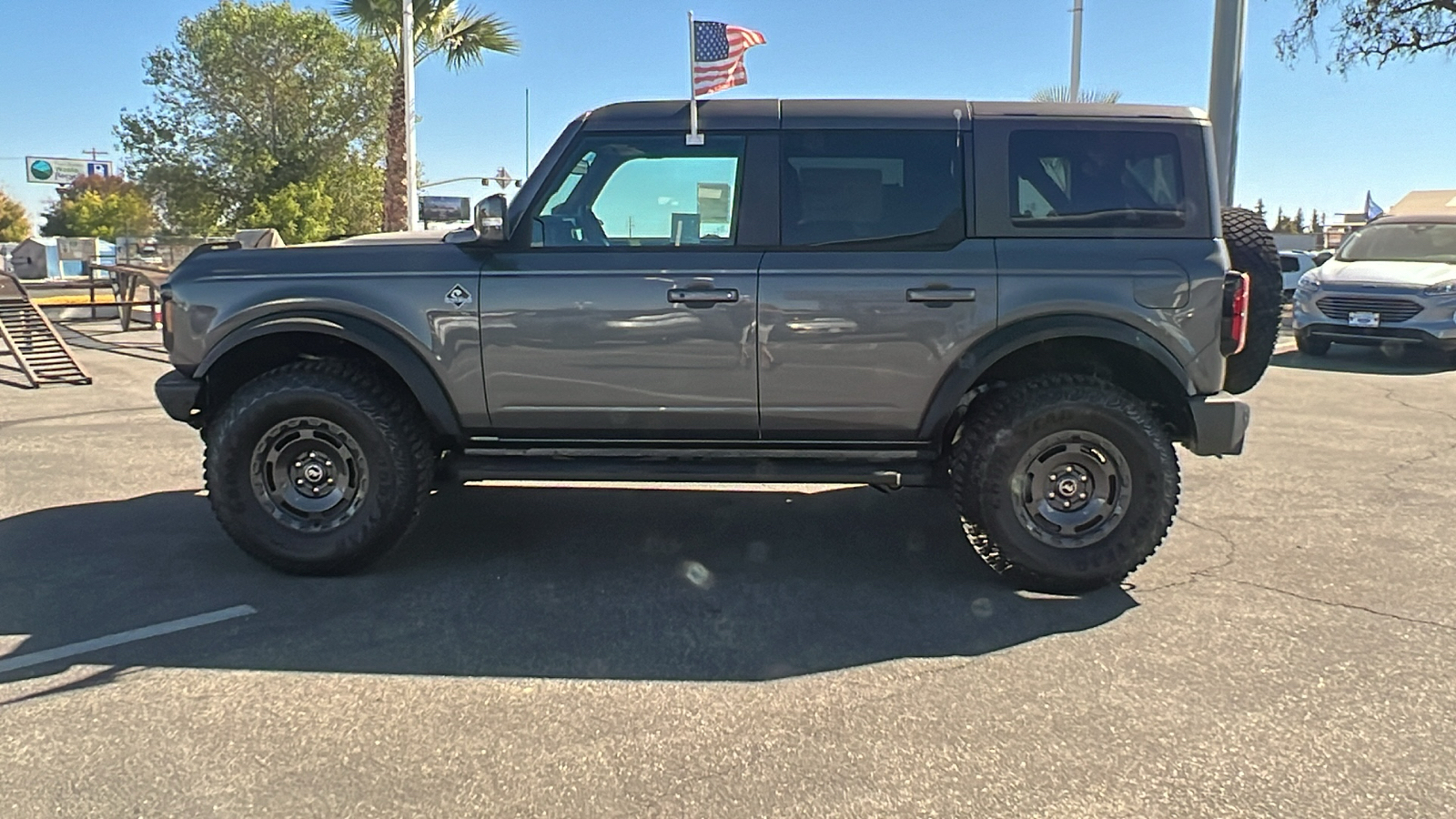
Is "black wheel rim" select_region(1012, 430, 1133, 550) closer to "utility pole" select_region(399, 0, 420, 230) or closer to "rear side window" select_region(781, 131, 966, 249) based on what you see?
"rear side window" select_region(781, 131, 966, 249)

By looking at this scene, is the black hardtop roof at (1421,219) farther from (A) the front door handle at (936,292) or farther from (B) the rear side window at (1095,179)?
(A) the front door handle at (936,292)

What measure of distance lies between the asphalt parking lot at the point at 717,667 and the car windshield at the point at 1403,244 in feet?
29.2

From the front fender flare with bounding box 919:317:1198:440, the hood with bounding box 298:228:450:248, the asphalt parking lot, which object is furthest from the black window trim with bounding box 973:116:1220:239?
the hood with bounding box 298:228:450:248

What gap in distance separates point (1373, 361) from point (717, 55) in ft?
36.9

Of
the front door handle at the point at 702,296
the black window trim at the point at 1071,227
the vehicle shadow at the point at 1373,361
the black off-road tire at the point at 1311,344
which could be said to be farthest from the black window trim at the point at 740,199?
the black off-road tire at the point at 1311,344

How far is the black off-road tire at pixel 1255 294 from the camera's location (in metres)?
4.48

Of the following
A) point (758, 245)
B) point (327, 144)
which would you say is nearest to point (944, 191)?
point (758, 245)

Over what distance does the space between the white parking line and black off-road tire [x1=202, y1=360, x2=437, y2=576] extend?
435mm

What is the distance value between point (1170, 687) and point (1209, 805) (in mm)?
752

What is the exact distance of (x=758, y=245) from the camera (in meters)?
4.26

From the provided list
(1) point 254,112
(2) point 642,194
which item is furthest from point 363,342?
(1) point 254,112

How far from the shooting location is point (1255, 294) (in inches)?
177

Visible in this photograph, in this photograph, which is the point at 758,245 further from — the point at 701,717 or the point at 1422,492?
the point at 1422,492

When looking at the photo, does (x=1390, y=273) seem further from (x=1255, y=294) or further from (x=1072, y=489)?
(x=1072, y=489)
